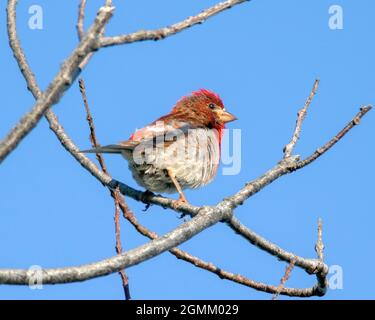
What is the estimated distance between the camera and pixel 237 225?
4727mm

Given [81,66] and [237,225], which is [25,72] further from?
[81,66]

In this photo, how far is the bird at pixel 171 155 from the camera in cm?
667

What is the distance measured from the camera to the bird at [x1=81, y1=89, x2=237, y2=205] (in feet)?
21.9

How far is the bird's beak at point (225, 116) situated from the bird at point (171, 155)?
2.17 ft

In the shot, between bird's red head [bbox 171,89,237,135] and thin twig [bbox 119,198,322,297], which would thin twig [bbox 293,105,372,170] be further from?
bird's red head [bbox 171,89,237,135]

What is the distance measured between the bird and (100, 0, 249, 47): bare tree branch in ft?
9.66

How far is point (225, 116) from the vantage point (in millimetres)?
8148

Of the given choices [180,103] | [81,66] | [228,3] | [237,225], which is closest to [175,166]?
[180,103]

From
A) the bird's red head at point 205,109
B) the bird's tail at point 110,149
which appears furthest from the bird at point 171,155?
the bird's red head at point 205,109

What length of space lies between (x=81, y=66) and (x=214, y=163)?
4.44 metres

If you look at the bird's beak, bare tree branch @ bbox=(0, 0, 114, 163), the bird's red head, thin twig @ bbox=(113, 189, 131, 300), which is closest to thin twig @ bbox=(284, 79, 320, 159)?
thin twig @ bbox=(113, 189, 131, 300)

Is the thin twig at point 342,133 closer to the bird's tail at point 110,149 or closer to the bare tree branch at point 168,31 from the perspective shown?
the bird's tail at point 110,149

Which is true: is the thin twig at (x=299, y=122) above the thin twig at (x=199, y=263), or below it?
above

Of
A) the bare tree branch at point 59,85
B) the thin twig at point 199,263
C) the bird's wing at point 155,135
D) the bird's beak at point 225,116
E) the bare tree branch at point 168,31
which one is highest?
the bird's beak at point 225,116
